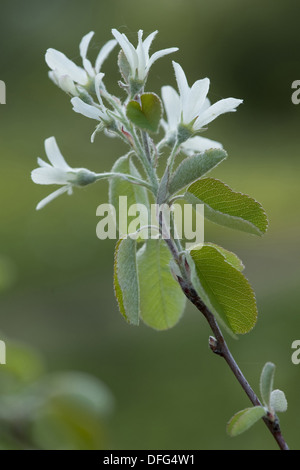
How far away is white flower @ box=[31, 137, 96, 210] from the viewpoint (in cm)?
36

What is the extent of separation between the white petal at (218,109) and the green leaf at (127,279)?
7 centimetres

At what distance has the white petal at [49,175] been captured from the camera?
0.36 metres

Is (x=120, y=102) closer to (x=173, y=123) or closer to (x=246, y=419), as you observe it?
(x=173, y=123)

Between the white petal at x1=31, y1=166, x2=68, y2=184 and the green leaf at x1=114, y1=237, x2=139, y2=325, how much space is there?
0.05 m

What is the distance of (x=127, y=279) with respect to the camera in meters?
0.35

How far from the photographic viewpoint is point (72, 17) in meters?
4.29

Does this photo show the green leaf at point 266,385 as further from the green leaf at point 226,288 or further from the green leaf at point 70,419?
the green leaf at point 70,419

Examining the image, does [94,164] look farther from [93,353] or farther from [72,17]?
[93,353]

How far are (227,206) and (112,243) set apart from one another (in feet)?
8.68

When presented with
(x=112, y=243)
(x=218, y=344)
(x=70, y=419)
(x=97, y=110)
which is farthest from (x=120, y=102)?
(x=112, y=243)

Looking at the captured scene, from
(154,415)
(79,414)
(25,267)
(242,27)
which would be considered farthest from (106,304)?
(242,27)

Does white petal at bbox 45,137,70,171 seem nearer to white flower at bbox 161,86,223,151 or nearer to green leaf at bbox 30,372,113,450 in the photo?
white flower at bbox 161,86,223,151

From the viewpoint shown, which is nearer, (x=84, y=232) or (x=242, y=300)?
(x=242, y=300)

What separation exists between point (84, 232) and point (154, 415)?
1456 millimetres
